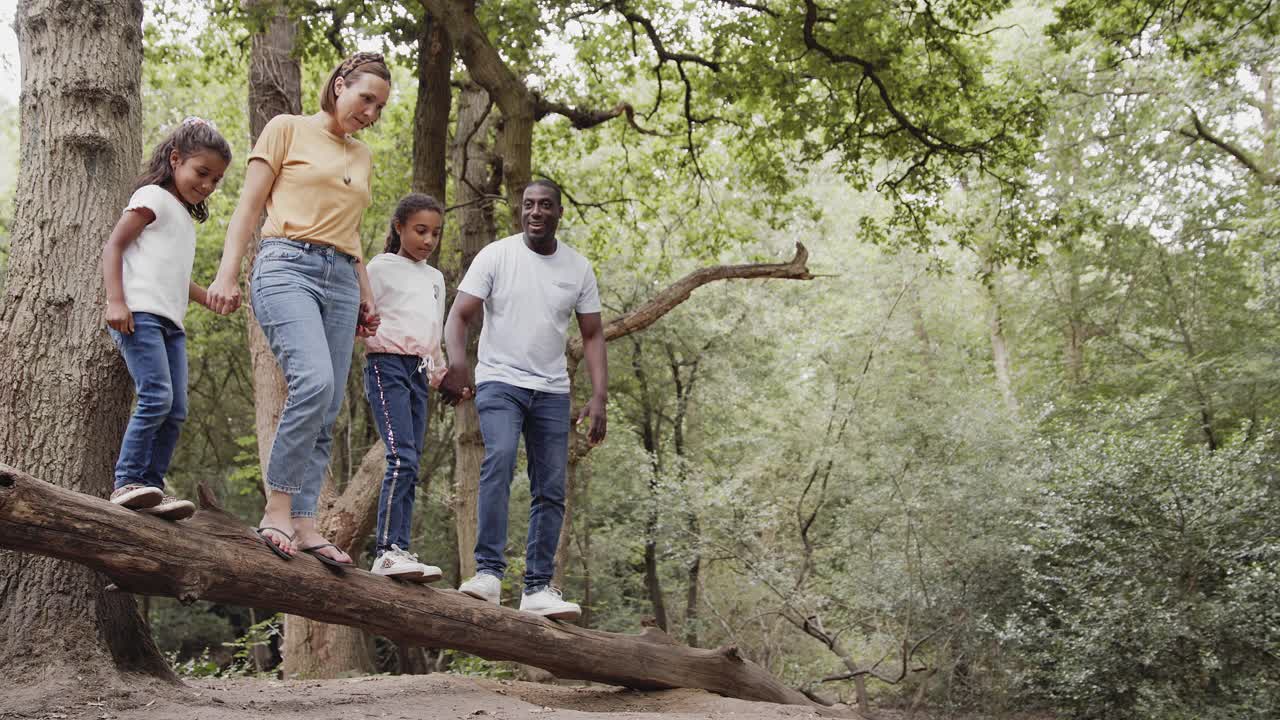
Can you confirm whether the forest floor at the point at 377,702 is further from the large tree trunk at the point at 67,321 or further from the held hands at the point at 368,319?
the held hands at the point at 368,319

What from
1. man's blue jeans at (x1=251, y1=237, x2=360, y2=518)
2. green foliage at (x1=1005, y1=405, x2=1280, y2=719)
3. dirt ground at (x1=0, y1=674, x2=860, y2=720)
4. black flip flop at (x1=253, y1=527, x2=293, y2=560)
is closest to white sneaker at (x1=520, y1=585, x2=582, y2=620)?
dirt ground at (x1=0, y1=674, x2=860, y2=720)

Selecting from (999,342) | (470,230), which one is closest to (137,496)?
(470,230)

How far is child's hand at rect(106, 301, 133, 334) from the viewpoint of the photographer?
3730 mm

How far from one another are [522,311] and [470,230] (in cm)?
579

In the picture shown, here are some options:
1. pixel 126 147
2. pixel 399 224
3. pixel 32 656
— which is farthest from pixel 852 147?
pixel 32 656

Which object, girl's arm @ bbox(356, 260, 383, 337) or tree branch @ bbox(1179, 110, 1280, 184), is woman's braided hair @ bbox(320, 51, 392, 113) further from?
tree branch @ bbox(1179, 110, 1280, 184)

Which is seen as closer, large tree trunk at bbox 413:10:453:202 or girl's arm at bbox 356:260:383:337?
girl's arm at bbox 356:260:383:337

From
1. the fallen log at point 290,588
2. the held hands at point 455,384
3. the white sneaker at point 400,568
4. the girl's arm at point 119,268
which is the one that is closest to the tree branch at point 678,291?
the fallen log at point 290,588

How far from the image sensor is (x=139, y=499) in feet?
12.0

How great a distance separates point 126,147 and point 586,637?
3.48m

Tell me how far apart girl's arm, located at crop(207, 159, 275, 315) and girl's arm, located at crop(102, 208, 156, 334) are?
0.31 meters

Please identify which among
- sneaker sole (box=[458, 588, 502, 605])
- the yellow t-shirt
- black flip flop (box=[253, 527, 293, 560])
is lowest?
sneaker sole (box=[458, 588, 502, 605])

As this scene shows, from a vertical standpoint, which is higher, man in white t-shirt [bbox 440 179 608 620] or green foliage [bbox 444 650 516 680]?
man in white t-shirt [bbox 440 179 608 620]

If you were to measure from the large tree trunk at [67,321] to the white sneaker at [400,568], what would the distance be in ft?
3.65
